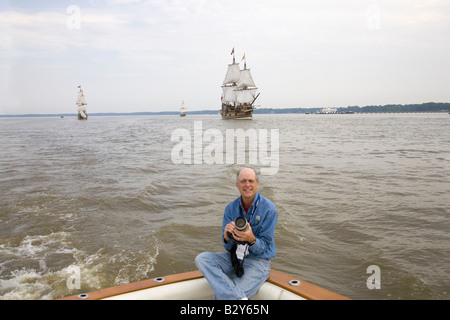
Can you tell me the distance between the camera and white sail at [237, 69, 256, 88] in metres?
104

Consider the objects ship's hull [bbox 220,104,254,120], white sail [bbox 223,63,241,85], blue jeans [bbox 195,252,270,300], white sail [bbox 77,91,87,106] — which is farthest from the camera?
white sail [bbox 77,91,87,106]

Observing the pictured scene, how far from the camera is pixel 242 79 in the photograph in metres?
105

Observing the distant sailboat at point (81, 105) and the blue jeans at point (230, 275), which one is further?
the distant sailboat at point (81, 105)

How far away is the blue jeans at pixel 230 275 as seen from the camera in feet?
11.0

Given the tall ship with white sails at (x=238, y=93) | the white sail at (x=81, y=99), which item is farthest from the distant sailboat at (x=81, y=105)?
the tall ship with white sails at (x=238, y=93)

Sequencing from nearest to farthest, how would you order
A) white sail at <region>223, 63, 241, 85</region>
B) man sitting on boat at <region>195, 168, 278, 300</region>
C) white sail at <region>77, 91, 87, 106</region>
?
man sitting on boat at <region>195, 168, 278, 300</region> < white sail at <region>223, 63, 241, 85</region> < white sail at <region>77, 91, 87, 106</region>

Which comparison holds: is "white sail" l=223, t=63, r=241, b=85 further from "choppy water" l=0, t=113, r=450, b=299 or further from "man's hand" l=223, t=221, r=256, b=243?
"man's hand" l=223, t=221, r=256, b=243

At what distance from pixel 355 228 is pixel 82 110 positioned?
12683cm

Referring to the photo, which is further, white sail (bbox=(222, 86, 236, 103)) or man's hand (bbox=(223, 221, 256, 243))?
white sail (bbox=(222, 86, 236, 103))

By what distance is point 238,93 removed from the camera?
343 ft

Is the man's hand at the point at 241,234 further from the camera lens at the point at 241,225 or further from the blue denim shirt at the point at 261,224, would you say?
the blue denim shirt at the point at 261,224

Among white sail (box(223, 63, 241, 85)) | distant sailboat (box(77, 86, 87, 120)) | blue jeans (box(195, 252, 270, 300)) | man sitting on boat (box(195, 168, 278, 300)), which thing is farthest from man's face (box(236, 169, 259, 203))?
distant sailboat (box(77, 86, 87, 120))
